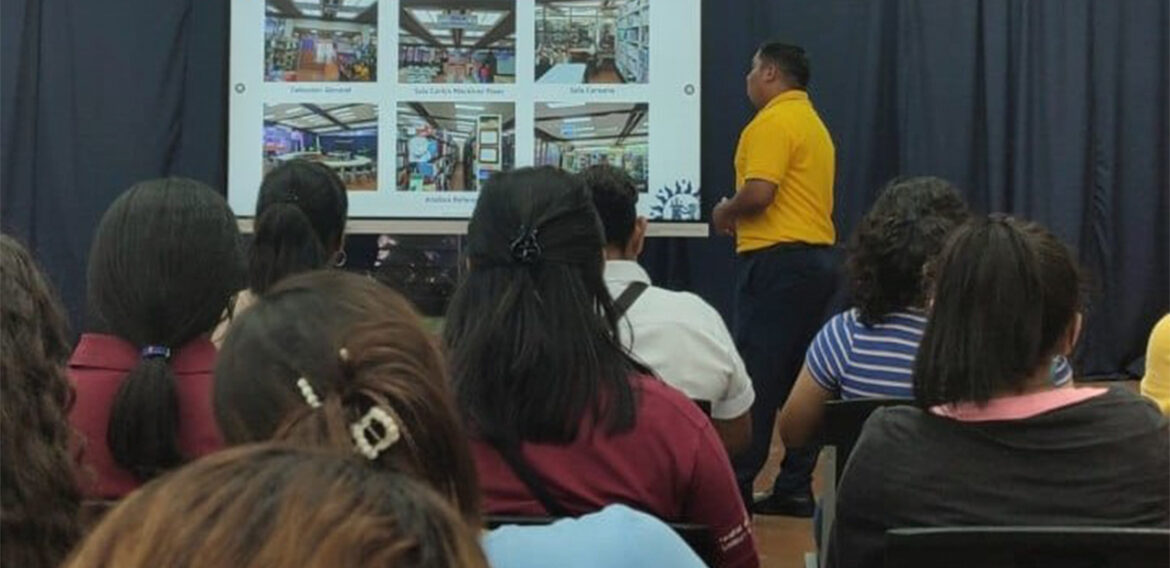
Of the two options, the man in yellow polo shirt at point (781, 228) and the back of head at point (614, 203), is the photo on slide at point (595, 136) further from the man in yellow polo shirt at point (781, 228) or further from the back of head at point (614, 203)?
the back of head at point (614, 203)

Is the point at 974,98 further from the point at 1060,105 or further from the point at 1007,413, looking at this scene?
the point at 1007,413

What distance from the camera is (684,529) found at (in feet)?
4.68

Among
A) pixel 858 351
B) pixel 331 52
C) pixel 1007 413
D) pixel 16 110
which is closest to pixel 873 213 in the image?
pixel 858 351

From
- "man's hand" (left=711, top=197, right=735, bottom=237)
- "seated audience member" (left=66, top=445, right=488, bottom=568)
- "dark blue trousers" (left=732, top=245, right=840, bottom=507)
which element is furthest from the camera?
"man's hand" (left=711, top=197, right=735, bottom=237)

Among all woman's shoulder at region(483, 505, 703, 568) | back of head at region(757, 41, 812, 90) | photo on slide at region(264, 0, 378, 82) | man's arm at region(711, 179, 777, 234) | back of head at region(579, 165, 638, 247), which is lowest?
woman's shoulder at region(483, 505, 703, 568)

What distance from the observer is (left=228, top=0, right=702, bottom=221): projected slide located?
4.88 meters

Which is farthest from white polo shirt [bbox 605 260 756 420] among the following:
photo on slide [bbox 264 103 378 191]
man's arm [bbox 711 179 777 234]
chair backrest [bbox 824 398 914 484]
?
photo on slide [bbox 264 103 378 191]

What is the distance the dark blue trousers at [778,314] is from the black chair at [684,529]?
8.58 ft

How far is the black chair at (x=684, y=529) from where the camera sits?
134 cm

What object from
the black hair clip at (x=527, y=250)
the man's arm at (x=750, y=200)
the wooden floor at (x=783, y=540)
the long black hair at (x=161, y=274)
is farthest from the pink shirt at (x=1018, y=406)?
the man's arm at (x=750, y=200)

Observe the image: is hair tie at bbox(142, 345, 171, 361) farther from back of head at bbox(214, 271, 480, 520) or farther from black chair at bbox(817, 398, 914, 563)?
black chair at bbox(817, 398, 914, 563)

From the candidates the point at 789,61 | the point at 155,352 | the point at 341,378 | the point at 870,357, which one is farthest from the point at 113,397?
the point at 789,61

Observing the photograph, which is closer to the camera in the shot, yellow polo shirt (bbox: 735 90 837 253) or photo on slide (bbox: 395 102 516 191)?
yellow polo shirt (bbox: 735 90 837 253)

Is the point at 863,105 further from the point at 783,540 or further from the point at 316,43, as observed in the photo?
the point at 783,540
